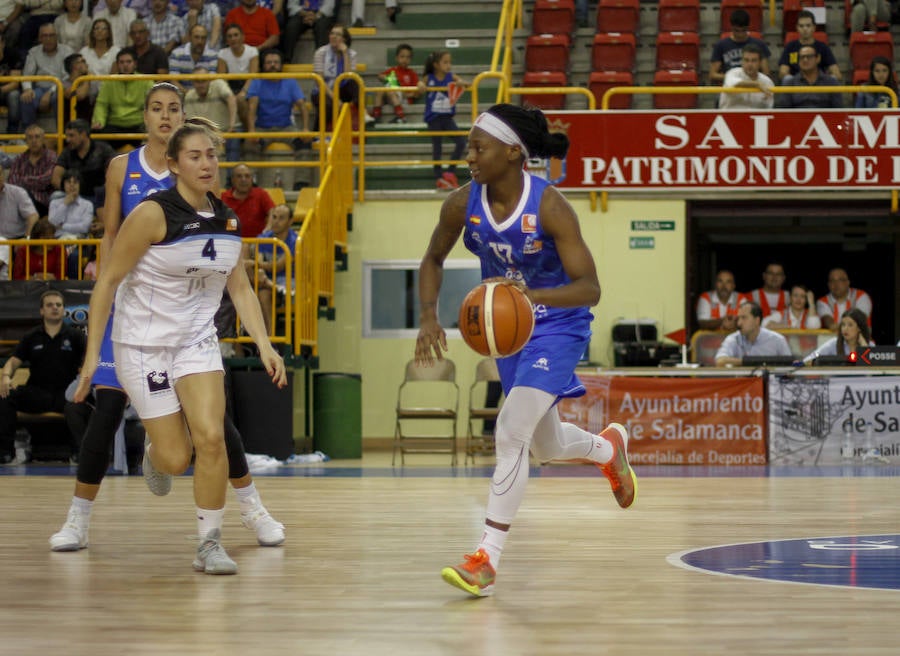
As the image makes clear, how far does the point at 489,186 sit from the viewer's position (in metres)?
5.26

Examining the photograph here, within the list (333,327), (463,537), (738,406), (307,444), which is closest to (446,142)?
(333,327)

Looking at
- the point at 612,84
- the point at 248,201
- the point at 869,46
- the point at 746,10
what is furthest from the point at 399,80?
the point at 869,46

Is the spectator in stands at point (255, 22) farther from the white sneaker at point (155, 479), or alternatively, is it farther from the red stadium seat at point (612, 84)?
the white sneaker at point (155, 479)

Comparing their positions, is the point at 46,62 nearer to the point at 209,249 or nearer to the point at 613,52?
the point at 613,52

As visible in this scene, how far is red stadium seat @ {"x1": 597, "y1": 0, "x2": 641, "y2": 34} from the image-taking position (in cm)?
1734

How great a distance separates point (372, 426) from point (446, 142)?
332 cm

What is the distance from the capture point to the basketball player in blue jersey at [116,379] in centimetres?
608

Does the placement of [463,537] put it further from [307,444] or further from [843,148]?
[843,148]

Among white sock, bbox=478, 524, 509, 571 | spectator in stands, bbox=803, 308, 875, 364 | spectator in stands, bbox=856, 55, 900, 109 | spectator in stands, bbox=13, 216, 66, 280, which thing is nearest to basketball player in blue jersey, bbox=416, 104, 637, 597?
white sock, bbox=478, 524, 509, 571

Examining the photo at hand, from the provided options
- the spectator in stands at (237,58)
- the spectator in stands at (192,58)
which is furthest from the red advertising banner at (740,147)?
the spectator in stands at (192,58)

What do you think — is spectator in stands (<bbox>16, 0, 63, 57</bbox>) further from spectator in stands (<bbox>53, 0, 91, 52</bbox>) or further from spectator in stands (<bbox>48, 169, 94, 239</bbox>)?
spectator in stands (<bbox>48, 169, 94, 239</bbox>)

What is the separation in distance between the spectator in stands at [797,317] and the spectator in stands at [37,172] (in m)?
7.64

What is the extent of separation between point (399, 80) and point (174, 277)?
11.1 meters

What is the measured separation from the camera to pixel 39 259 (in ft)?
46.2
